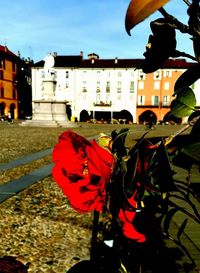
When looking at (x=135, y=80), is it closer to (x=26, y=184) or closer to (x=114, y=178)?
(x=26, y=184)

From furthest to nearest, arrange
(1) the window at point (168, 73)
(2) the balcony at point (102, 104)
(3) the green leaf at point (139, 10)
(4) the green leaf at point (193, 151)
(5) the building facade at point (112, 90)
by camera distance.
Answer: (2) the balcony at point (102, 104)
(5) the building facade at point (112, 90)
(1) the window at point (168, 73)
(4) the green leaf at point (193, 151)
(3) the green leaf at point (139, 10)

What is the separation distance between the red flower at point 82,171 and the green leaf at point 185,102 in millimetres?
156

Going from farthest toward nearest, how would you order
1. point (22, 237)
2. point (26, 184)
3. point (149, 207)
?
point (26, 184)
point (22, 237)
point (149, 207)

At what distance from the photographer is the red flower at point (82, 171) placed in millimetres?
519

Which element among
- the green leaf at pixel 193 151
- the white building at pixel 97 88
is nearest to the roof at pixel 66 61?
the white building at pixel 97 88

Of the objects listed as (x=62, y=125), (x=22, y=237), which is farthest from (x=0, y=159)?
(x=62, y=125)

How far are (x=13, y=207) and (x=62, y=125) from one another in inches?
878

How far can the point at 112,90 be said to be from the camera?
53.4m

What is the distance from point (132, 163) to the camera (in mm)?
506

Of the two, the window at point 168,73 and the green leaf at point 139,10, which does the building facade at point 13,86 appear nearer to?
the window at point 168,73

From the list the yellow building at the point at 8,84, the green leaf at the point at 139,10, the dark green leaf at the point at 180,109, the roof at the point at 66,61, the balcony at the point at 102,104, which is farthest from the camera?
the roof at the point at 66,61

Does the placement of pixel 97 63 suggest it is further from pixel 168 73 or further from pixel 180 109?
pixel 180 109

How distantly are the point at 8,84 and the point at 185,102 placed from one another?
5592 centimetres

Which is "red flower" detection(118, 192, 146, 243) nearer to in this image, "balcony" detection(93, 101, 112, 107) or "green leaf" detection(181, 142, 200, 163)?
"green leaf" detection(181, 142, 200, 163)
